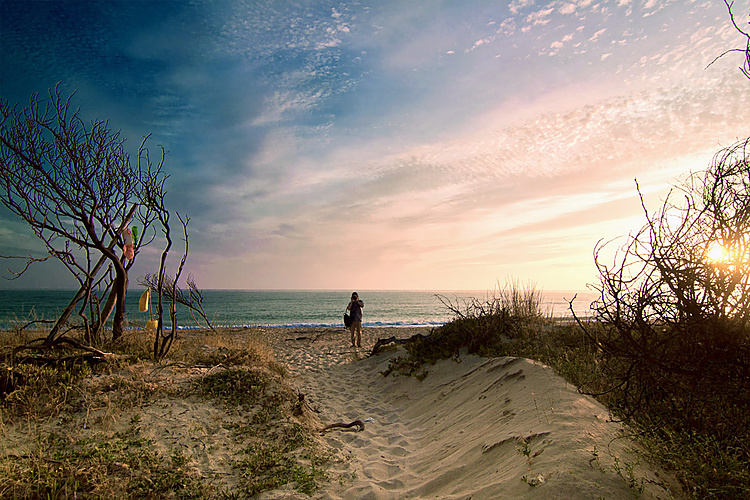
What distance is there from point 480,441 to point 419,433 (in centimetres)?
155

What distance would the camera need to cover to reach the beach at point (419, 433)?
311 cm

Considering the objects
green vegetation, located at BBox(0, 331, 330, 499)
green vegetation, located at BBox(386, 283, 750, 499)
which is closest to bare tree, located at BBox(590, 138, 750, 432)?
green vegetation, located at BBox(386, 283, 750, 499)

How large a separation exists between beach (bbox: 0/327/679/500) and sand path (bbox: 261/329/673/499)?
0.05ft

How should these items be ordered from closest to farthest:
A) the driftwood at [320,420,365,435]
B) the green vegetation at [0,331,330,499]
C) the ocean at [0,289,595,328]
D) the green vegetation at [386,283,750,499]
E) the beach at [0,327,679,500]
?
the green vegetation at [386,283,750,499] → the beach at [0,327,679,500] → the green vegetation at [0,331,330,499] → the driftwood at [320,420,365,435] → the ocean at [0,289,595,328]

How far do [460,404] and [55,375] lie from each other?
21.3 feet

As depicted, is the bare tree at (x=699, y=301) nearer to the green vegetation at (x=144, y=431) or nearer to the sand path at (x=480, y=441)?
the sand path at (x=480, y=441)

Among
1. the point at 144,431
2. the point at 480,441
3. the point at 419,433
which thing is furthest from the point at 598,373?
the point at 144,431

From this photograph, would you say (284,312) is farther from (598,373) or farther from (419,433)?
(598,373)

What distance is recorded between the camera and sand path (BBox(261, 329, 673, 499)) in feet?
9.75

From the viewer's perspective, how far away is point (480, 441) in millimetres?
4395

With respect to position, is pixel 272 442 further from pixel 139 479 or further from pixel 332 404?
pixel 332 404

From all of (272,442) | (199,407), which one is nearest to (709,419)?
(272,442)

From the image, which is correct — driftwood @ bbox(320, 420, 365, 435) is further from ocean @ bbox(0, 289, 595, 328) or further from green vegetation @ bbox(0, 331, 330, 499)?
ocean @ bbox(0, 289, 595, 328)

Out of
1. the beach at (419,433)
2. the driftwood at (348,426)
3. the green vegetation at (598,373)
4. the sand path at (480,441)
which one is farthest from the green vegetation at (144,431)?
the green vegetation at (598,373)
